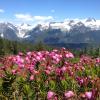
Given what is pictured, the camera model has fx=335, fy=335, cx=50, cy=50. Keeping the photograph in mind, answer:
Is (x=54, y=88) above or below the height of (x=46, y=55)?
below

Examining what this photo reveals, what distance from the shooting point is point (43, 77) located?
26.3ft

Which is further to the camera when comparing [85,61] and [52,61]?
[85,61]

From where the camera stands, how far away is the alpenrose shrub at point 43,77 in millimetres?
7133

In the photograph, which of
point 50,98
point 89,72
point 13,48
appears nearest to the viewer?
point 50,98

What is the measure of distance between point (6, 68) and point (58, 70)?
1223 millimetres

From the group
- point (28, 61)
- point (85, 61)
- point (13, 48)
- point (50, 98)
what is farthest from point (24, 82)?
point (13, 48)

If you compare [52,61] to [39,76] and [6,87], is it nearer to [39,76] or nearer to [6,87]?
[39,76]

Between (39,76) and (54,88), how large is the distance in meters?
0.59

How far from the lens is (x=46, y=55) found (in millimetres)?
8961

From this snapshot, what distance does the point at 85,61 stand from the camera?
10.1 metres

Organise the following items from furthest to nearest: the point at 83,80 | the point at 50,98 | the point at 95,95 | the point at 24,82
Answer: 1. the point at 24,82
2. the point at 83,80
3. the point at 50,98
4. the point at 95,95

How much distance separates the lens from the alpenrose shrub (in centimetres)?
713

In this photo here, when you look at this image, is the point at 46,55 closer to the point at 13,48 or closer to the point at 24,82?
the point at 24,82

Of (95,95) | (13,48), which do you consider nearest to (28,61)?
(95,95)
